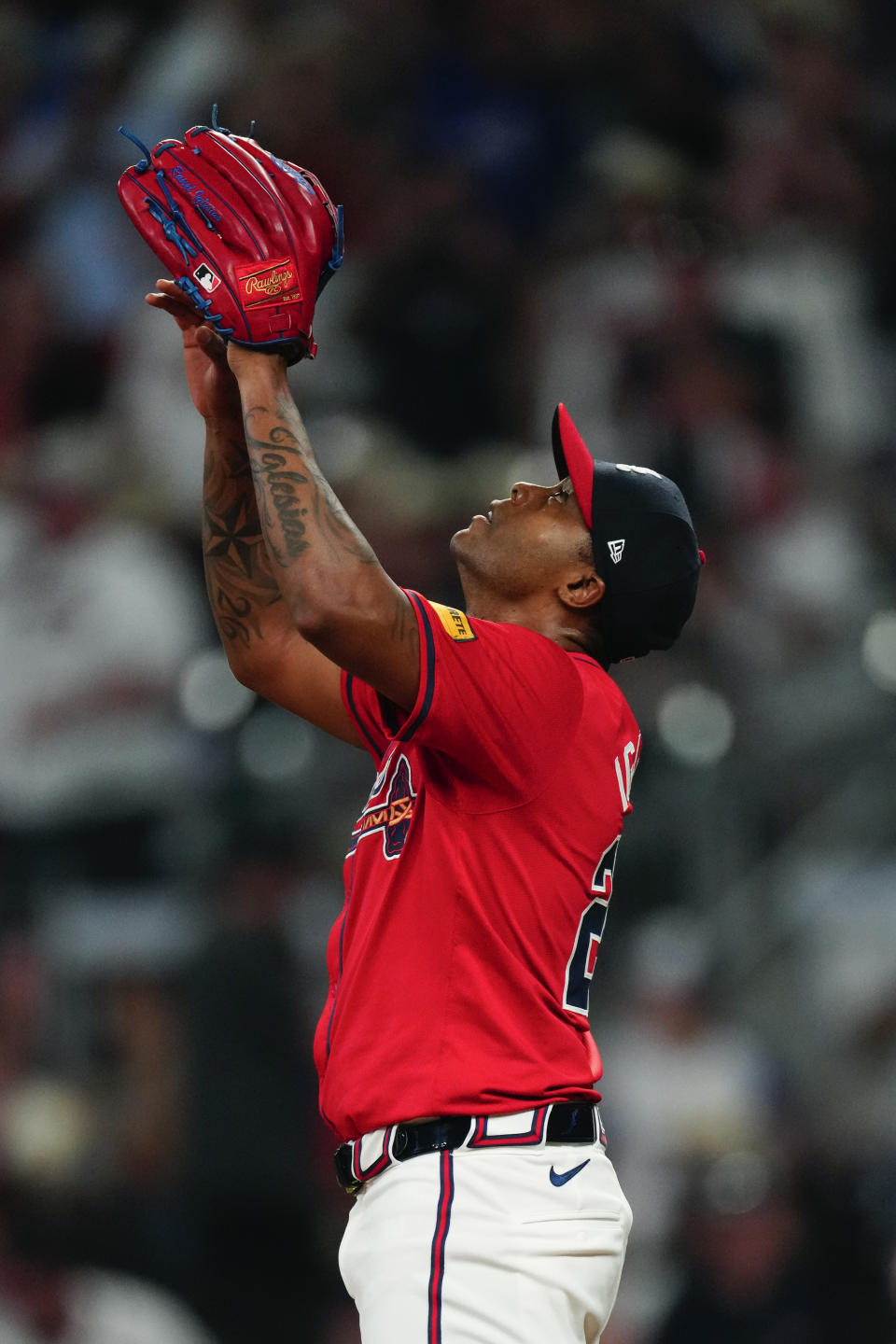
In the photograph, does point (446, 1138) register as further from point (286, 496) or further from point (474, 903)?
point (286, 496)

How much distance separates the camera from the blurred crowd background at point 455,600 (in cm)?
493

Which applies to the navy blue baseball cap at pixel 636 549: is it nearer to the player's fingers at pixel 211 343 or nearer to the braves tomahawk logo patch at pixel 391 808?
the braves tomahawk logo patch at pixel 391 808

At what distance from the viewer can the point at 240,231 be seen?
230 cm

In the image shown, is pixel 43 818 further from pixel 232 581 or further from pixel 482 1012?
pixel 482 1012

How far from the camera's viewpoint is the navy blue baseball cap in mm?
2475

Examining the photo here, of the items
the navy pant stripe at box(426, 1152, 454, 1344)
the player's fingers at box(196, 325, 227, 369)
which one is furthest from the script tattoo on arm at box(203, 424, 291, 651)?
the navy pant stripe at box(426, 1152, 454, 1344)

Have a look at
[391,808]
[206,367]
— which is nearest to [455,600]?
[206,367]

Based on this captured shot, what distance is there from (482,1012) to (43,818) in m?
3.62

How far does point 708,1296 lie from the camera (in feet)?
14.9

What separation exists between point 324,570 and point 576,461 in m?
0.62

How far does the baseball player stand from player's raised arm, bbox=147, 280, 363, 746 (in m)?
0.19

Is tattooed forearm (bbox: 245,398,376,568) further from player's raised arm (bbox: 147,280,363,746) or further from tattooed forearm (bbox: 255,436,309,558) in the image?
player's raised arm (bbox: 147,280,363,746)

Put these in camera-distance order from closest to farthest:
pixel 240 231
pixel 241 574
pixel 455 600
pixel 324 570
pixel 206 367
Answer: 1. pixel 324 570
2. pixel 240 231
3. pixel 206 367
4. pixel 241 574
5. pixel 455 600

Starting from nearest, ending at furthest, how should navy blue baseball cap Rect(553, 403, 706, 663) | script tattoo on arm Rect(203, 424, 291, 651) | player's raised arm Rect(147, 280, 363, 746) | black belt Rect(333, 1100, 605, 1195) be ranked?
black belt Rect(333, 1100, 605, 1195) < navy blue baseball cap Rect(553, 403, 706, 663) < player's raised arm Rect(147, 280, 363, 746) < script tattoo on arm Rect(203, 424, 291, 651)
